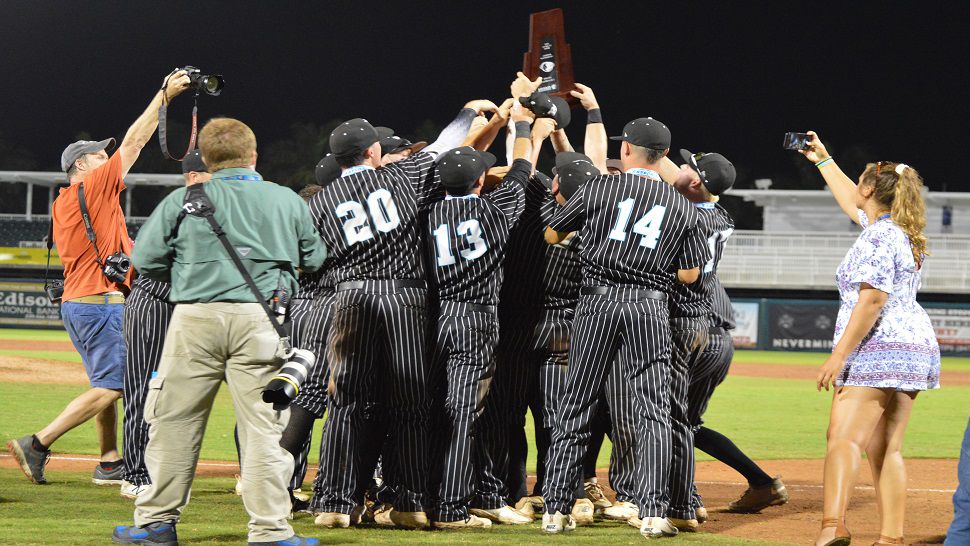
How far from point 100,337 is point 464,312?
8.99 feet

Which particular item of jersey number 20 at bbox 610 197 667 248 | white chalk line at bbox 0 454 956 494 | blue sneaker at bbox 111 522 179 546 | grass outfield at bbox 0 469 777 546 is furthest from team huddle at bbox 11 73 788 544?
white chalk line at bbox 0 454 956 494

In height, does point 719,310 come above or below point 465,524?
above

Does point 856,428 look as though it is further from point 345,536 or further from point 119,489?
point 119,489

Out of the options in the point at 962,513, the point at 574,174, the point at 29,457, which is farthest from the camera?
the point at 29,457

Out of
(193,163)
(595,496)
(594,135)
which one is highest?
(594,135)

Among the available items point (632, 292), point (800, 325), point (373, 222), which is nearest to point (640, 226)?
point (632, 292)

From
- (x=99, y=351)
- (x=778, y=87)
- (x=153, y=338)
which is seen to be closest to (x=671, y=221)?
(x=153, y=338)

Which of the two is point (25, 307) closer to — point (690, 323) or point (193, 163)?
point (193, 163)

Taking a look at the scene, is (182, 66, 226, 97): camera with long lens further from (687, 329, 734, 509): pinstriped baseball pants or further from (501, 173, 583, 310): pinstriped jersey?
(687, 329, 734, 509): pinstriped baseball pants

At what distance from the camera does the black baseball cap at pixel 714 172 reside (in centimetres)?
639

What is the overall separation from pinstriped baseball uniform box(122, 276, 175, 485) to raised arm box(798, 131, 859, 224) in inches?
155

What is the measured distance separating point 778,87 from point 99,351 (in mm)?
71049

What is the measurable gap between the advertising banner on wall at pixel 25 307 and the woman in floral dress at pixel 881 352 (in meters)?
27.8

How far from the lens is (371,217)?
5.87 metres
